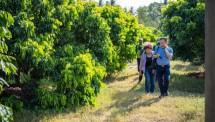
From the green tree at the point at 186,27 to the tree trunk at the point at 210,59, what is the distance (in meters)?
11.6

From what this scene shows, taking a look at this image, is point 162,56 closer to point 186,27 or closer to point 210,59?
point 210,59

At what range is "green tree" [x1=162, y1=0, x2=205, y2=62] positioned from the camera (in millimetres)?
13609

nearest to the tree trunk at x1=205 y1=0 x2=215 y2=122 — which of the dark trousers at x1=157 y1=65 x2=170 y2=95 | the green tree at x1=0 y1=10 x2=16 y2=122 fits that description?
the green tree at x1=0 y1=10 x2=16 y2=122

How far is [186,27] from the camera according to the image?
45.0 ft

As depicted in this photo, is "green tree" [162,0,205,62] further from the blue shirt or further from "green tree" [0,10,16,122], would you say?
"green tree" [0,10,16,122]

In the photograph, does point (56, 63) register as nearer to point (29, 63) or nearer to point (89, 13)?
point (29, 63)

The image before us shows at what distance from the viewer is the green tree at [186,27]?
13.6 metres

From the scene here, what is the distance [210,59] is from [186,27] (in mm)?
12110

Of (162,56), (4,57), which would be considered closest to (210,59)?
(4,57)

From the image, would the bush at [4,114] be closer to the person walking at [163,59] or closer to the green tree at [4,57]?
the green tree at [4,57]

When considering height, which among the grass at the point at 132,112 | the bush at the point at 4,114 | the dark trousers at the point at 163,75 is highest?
the bush at the point at 4,114

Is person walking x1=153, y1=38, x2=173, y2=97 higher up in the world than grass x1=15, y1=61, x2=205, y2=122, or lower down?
higher up

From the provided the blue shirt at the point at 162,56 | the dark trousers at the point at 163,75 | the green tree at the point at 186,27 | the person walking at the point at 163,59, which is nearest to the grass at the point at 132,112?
the dark trousers at the point at 163,75

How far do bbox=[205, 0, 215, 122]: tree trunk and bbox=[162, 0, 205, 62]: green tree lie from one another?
38.0 ft
